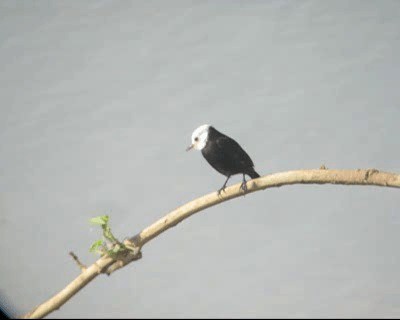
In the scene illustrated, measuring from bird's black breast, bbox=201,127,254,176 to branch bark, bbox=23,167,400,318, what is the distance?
0.58m

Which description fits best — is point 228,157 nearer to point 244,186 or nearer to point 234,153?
point 234,153

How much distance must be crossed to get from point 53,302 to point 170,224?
0.41 metres

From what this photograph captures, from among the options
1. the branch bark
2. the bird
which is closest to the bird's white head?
the bird

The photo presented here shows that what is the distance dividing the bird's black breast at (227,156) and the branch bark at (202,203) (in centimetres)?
58

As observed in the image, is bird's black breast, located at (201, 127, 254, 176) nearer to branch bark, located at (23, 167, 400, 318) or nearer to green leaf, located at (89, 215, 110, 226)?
branch bark, located at (23, 167, 400, 318)

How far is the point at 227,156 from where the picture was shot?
209 centimetres

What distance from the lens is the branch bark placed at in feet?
4.21

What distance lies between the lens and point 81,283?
1.45 m

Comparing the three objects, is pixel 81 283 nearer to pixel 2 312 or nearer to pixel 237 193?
pixel 237 193

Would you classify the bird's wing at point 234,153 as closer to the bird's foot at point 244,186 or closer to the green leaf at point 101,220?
the bird's foot at point 244,186

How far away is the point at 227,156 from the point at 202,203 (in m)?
0.67

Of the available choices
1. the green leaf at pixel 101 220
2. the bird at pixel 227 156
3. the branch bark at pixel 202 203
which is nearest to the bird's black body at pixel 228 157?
the bird at pixel 227 156

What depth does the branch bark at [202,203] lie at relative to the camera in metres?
1.28

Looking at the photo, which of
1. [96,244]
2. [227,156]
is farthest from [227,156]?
[96,244]
